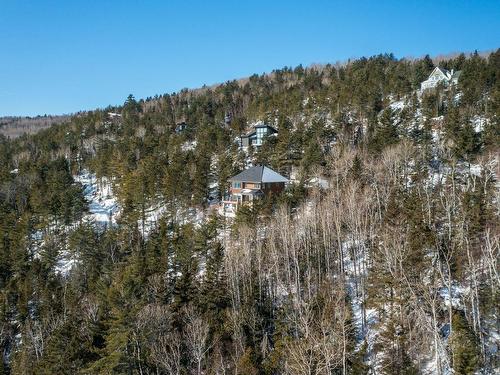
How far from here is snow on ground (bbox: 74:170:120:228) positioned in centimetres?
7162

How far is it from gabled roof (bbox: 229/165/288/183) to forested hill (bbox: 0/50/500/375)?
376 cm

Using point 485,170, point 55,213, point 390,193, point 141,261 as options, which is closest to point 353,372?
point 390,193

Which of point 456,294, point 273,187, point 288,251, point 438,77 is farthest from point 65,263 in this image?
point 438,77

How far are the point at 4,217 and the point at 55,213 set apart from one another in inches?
358

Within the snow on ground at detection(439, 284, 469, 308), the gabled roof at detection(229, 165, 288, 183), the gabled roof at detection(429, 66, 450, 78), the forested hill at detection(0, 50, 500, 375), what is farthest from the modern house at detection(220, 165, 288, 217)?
the gabled roof at detection(429, 66, 450, 78)

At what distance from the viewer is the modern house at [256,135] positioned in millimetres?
81875

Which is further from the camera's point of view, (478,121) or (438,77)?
(438,77)

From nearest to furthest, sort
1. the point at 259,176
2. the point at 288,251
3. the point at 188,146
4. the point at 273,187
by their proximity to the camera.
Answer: the point at 288,251, the point at 259,176, the point at 273,187, the point at 188,146

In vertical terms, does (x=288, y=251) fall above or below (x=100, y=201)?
below

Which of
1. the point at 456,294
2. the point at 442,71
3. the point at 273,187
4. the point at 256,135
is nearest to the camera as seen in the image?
→ the point at 456,294

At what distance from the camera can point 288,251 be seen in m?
38.8

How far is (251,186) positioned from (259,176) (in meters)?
2.04

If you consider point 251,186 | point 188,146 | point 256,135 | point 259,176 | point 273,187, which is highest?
point 188,146

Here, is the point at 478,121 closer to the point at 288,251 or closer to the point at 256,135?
the point at 256,135
